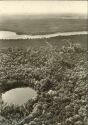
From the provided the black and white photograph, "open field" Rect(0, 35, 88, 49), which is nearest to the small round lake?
the black and white photograph

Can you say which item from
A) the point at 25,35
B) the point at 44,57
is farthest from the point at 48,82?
the point at 25,35

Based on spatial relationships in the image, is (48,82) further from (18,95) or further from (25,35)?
(25,35)

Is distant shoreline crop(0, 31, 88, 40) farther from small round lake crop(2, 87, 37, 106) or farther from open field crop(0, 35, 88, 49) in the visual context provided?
small round lake crop(2, 87, 37, 106)

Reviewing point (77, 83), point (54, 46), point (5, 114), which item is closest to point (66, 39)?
point (54, 46)

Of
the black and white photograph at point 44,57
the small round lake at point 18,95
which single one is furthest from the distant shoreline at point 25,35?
the small round lake at point 18,95

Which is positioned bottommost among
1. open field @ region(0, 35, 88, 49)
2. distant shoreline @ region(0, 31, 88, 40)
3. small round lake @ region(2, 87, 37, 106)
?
small round lake @ region(2, 87, 37, 106)

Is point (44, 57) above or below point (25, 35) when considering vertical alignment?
below
